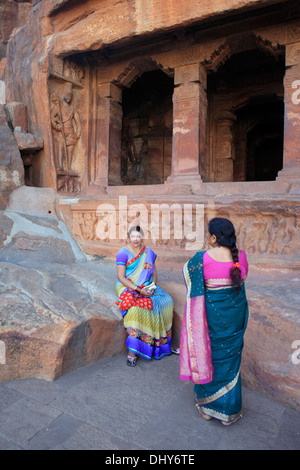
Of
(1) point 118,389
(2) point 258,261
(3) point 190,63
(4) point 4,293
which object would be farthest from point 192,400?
(3) point 190,63

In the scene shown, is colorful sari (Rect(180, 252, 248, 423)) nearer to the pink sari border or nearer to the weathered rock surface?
the pink sari border

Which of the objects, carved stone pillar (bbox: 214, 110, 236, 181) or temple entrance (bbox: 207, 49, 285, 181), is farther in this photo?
carved stone pillar (bbox: 214, 110, 236, 181)

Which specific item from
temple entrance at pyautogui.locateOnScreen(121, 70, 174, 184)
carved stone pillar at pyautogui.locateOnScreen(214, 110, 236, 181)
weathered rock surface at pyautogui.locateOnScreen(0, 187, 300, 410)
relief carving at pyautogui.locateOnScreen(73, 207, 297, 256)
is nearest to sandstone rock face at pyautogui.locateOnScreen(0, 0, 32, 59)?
temple entrance at pyautogui.locateOnScreen(121, 70, 174, 184)

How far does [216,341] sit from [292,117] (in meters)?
4.18

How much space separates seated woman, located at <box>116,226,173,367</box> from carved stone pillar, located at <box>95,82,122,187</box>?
3.89m

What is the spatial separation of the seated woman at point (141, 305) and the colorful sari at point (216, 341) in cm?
93

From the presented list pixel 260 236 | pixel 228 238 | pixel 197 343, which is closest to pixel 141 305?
pixel 197 343

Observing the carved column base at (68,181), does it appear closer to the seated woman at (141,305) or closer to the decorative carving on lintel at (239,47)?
the decorative carving on lintel at (239,47)

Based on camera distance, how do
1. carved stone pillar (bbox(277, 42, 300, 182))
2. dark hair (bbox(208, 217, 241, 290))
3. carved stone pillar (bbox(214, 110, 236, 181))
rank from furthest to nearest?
1. carved stone pillar (bbox(214, 110, 236, 181))
2. carved stone pillar (bbox(277, 42, 300, 182))
3. dark hair (bbox(208, 217, 241, 290))

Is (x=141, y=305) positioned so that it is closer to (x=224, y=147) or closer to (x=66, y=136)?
(x=66, y=136)

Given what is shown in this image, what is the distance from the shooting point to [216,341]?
7.18 feet

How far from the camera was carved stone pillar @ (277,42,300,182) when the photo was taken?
199 inches

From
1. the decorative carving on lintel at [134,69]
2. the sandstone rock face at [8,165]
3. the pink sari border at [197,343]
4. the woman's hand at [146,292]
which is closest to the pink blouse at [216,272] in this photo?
the pink sari border at [197,343]

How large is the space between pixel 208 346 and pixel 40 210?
446 cm
